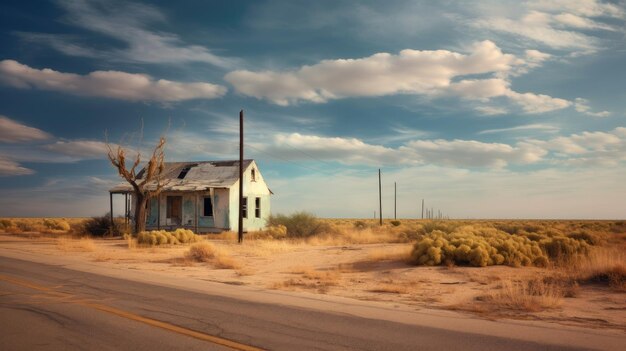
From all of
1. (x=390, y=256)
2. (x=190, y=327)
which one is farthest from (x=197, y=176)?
(x=190, y=327)

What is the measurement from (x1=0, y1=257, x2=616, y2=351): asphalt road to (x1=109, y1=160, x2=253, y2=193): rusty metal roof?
72.5 feet

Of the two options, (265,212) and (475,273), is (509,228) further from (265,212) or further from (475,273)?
(265,212)

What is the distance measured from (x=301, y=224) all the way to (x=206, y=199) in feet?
22.7

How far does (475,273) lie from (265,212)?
23554 millimetres

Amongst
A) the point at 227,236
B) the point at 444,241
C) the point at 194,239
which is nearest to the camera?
the point at 444,241

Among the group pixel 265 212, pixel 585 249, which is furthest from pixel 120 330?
pixel 265 212

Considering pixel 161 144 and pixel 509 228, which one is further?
pixel 161 144

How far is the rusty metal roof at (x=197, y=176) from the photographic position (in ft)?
103

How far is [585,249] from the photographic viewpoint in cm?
1747

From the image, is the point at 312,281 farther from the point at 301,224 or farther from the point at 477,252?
the point at 301,224

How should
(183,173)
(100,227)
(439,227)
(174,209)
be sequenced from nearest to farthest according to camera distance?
(439,227), (100,227), (174,209), (183,173)

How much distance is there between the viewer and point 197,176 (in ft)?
110

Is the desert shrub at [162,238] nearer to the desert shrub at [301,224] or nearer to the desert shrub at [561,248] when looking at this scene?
the desert shrub at [301,224]

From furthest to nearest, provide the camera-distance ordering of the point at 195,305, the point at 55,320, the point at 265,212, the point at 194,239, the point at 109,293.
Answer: the point at 265,212
the point at 194,239
the point at 109,293
the point at 195,305
the point at 55,320
